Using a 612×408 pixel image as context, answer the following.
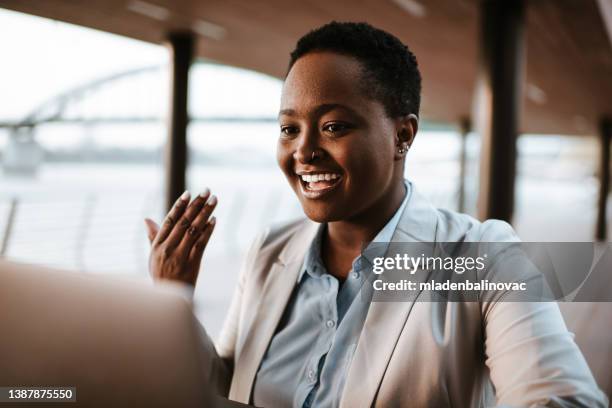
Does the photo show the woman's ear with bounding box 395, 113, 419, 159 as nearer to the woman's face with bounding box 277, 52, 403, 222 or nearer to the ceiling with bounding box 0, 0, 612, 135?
the woman's face with bounding box 277, 52, 403, 222

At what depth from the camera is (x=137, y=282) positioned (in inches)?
22.4

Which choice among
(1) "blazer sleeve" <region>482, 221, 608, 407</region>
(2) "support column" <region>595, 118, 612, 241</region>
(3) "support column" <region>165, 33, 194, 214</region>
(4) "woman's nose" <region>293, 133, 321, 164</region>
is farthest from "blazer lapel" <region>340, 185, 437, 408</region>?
(2) "support column" <region>595, 118, 612, 241</region>

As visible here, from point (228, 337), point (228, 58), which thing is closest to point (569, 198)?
point (228, 58)

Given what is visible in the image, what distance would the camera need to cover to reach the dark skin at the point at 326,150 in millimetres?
1138

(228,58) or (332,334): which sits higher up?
Answer: (228,58)

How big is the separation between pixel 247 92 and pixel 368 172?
398 inches

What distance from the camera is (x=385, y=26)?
19.8 feet

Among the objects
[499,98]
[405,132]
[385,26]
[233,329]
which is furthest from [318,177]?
[385,26]

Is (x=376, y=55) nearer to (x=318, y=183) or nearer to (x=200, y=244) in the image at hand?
(x=318, y=183)

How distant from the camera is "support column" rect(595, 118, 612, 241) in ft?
43.9

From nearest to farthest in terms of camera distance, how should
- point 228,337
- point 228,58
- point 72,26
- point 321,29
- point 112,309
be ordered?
1. point 112,309
2. point 321,29
3. point 228,337
4. point 72,26
5. point 228,58

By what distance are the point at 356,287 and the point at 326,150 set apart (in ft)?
0.98

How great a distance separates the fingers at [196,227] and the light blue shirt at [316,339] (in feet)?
0.85

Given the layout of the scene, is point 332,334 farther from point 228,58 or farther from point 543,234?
point 543,234
